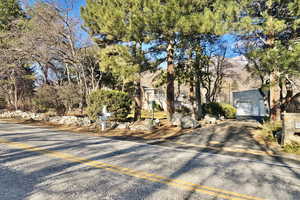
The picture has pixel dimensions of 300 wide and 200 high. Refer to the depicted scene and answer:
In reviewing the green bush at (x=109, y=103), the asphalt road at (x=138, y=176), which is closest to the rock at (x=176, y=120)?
the green bush at (x=109, y=103)

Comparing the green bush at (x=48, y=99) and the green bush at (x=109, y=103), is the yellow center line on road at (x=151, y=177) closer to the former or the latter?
the green bush at (x=109, y=103)

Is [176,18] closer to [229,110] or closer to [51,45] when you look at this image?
[51,45]

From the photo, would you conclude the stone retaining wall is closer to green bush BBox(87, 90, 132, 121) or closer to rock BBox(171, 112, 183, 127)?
green bush BBox(87, 90, 132, 121)

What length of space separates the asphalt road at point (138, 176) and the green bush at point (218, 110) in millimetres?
15139

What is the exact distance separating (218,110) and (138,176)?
62.6 ft

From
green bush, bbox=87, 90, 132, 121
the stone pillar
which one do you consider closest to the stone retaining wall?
green bush, bbox=87, 90, 132, 121

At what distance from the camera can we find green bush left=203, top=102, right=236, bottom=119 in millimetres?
20938

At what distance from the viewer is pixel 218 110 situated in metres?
21.4

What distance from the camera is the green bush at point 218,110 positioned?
20.9 m

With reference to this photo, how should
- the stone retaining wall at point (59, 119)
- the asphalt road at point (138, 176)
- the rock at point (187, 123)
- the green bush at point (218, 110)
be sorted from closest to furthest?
the asphalt road at point (138, 176)
the rock at point (187, 123)
the stone retaining wall at point (59, 119)
the green bush at point (218, 110)

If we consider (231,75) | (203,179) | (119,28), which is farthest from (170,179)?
(231,75)

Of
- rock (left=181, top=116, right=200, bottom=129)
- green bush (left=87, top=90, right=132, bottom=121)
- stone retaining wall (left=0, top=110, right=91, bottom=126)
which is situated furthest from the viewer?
green bush (left=87, top=90, right=132, bottom=121)

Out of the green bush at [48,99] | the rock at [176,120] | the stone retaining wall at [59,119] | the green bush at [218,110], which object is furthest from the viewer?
the green bush at [218,110]

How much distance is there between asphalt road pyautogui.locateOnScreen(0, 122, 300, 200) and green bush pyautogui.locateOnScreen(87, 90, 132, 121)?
7641 mm
